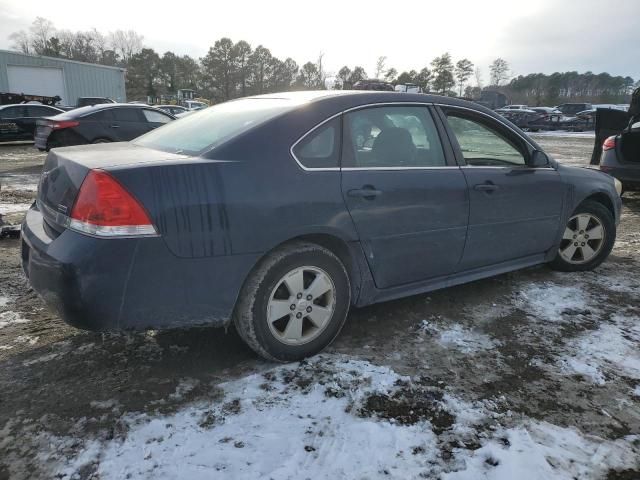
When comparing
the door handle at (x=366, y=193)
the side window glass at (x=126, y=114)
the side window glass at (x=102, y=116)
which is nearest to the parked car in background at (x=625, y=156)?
the door handle at (x=366, y=193)

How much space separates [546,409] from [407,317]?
3.84ft

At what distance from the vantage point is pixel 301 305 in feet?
8.80

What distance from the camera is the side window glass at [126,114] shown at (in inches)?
434

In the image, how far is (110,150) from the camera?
280 centimetres

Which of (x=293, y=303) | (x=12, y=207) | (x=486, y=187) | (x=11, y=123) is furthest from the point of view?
(x=11, y=123)

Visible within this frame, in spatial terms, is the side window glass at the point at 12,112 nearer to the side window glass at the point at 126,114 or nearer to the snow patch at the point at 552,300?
the side window glass at the point at 126,114

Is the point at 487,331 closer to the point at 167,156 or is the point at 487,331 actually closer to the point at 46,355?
the point at 167,156

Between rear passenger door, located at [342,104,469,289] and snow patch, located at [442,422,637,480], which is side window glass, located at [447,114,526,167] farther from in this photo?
snow patch, located at [442,422,637,480]

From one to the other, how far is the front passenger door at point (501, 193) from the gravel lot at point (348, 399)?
1.67 ft

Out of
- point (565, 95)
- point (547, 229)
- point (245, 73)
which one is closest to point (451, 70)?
point (565, 95)

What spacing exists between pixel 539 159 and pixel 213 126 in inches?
99.7

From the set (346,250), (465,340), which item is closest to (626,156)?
(465,340)

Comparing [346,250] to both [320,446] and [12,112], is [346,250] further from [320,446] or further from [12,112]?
[12,112]

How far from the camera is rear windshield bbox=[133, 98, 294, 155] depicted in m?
2.64
